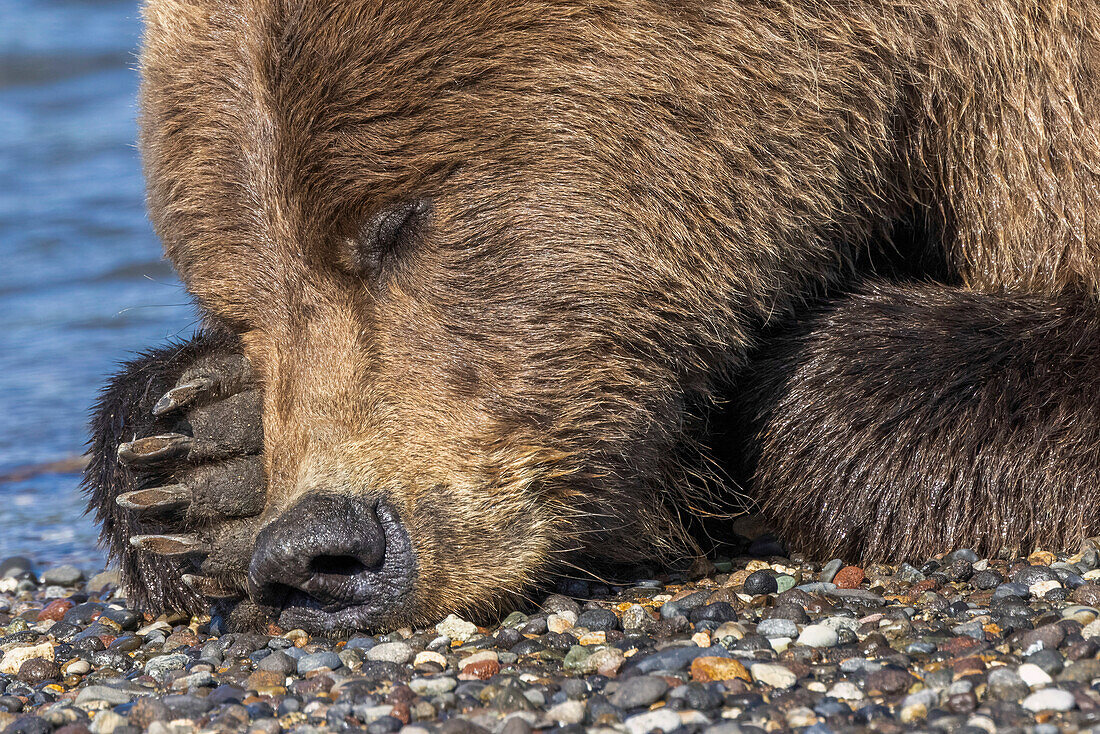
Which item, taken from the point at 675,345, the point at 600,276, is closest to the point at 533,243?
the point at 600,276

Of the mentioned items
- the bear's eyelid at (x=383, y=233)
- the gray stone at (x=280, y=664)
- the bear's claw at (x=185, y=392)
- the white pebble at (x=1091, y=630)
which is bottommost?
the white pebble at (x=1091, y=630)

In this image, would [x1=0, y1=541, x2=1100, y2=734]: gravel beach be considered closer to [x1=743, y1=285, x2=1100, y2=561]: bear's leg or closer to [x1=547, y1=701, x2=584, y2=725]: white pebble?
[x1=547, y1=701, x2=584, y2=725]: white pebble

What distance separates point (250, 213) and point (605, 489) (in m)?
1.39

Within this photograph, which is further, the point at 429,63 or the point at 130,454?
the point at 130,454

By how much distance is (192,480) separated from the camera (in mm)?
4332

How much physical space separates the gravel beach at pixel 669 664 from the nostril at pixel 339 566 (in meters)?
0.20

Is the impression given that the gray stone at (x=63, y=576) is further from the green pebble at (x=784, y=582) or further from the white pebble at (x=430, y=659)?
the green pebble at (x=784, y=582)

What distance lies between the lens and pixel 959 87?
4.33m

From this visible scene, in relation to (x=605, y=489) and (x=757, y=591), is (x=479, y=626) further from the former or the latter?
(x=757, y=591)

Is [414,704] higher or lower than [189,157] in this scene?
lower

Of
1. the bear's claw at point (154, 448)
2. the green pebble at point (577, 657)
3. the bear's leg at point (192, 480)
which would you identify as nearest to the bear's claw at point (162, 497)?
the bear's leg at point (192, 480)

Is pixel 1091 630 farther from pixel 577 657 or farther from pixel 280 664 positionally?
pixel 280 664

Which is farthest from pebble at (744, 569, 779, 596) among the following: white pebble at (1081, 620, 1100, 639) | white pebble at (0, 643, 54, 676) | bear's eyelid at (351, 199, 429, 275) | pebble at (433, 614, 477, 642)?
white pebble at (0, 643, 54, 676)

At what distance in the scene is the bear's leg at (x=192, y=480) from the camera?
14.0ft
